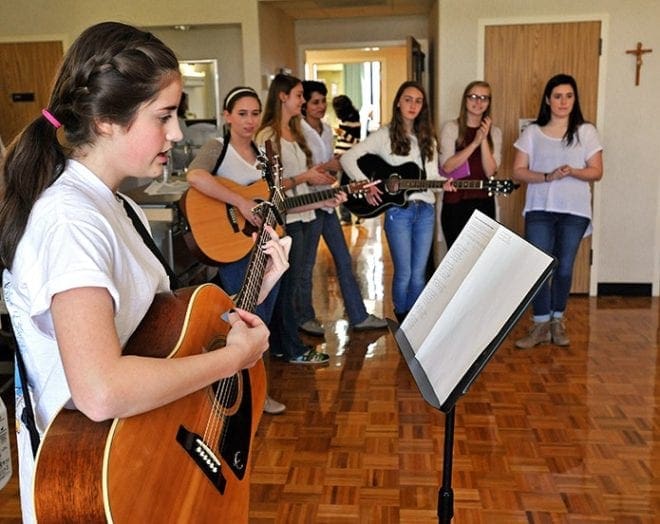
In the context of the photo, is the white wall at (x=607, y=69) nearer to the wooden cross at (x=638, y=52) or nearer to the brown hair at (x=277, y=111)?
the wooden cross at (x=638, y=52)

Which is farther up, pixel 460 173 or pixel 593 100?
pixel 593 100

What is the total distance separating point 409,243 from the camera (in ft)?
12.9

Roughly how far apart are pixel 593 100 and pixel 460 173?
139 centimetres

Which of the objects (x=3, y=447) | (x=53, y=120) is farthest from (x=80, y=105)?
(x=3, y=447)

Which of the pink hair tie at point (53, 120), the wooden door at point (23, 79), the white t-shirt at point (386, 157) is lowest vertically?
the white t-shirt at point (386, 157)

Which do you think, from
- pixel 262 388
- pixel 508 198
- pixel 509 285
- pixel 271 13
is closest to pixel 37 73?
pixel 271 13

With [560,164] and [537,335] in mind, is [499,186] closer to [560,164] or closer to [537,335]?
[560,164]

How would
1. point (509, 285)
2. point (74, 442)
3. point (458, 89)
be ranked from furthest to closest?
point (458, 89) < point (509, 285) < point (74, 442)

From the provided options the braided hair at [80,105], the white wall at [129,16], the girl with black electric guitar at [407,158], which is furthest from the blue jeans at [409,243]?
the braided hair at [80,105]

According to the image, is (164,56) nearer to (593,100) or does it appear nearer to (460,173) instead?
(460,173)

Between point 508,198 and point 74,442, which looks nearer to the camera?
point 74,442

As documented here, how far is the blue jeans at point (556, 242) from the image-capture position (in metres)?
3.86

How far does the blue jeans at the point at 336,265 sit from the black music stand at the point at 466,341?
2.19m

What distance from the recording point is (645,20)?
461 centimetres
